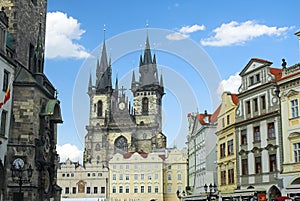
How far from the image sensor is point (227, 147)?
3788cm

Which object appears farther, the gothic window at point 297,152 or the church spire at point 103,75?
the church spire at point 103,75

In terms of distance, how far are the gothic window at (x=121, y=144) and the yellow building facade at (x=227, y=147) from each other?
66.2 m

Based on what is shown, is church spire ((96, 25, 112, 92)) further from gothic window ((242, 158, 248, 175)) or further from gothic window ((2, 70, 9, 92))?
gothic window ((2, 70, 9, 92))

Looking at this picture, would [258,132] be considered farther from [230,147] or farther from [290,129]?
[230,147]

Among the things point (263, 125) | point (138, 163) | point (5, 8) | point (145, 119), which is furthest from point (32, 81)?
point (145, 119)

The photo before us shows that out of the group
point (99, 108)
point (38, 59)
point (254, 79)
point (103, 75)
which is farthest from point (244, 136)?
point (103, 75)

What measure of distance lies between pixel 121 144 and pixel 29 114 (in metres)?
79.0

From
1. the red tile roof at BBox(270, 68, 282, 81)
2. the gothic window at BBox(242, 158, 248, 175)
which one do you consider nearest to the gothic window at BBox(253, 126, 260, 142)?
the gothic window at BBox(242, 158, 248, 175)

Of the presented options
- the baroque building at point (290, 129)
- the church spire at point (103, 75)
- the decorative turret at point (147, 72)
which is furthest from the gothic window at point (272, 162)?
the church spire at point (103, 75)

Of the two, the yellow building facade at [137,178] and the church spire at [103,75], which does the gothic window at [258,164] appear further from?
the church spire at [103,75]

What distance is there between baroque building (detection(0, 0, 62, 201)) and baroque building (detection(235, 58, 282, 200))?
13819 millimetres

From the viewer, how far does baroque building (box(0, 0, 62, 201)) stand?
27266 millimetres

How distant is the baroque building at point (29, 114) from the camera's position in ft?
89.5

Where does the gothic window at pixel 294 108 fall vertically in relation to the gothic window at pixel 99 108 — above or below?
below
